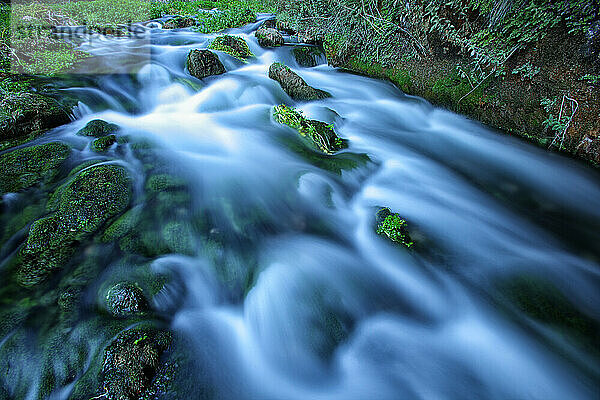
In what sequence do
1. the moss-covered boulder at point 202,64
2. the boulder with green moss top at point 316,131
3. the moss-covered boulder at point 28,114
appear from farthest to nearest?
1. the moss-covered boulder at point 202,64
2. the boulder with green moss top at point 316,131
3. the moss-covered boulder at point 28,114

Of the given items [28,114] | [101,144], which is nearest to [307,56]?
[101,144]

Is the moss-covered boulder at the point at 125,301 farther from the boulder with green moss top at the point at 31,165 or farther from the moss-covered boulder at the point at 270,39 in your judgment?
the moss-covered boulder at the point at 270,39

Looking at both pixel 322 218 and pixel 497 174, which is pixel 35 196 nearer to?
pixel 322 218

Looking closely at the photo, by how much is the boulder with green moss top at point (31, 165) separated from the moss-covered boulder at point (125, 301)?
2401mm

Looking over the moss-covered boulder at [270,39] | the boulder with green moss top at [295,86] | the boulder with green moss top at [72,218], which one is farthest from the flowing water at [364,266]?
the moss-covered boulder at [270,39]

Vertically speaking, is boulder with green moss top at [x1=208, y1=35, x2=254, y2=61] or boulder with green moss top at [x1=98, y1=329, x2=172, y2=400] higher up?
boulder with green moss top at [x1=208, y1=35, x2=254, y2=61]

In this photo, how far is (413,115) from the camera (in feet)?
20.4

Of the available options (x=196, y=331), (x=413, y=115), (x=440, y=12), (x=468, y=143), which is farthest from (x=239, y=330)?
(x=440, y=12)

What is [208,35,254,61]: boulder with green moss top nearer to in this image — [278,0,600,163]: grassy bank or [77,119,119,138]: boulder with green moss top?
[278,0,600,163]: grassy bank

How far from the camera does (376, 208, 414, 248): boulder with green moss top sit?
347 centimetres

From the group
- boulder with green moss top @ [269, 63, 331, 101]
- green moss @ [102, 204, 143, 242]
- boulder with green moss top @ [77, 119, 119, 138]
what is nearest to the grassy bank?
boulder with green moss top @ [269, 63, 331, 101]

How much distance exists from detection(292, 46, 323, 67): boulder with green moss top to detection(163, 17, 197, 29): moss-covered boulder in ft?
19.5

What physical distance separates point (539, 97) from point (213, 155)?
5275 millimetres

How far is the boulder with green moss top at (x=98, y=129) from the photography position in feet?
16.5
